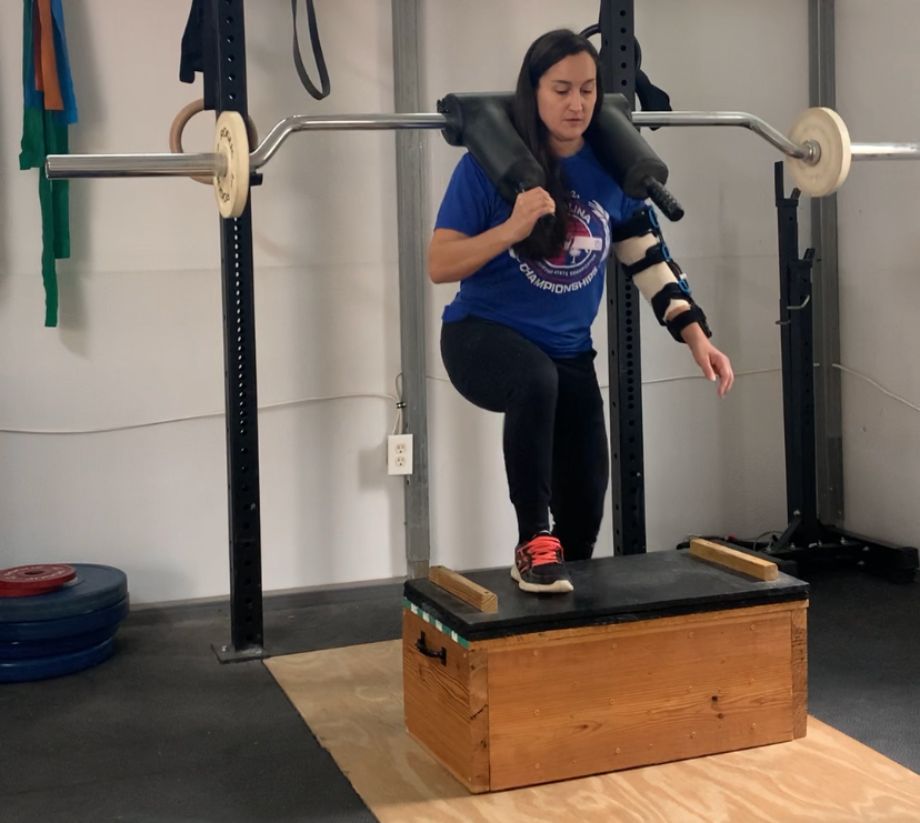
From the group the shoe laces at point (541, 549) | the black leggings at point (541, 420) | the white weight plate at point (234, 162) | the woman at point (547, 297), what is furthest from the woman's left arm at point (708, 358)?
the white weight plate at point (234, 162)

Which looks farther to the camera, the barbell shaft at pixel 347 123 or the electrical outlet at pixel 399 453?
the electrical outlet at pixel 399 453

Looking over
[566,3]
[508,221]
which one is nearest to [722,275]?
[566,3]

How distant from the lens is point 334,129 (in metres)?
2.61

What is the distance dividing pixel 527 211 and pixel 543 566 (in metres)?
0.74

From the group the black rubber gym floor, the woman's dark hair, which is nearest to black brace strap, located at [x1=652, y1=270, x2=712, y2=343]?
the woman's dark hair

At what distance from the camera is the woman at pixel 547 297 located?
8.01 ft

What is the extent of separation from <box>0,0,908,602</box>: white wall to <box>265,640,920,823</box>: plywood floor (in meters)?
1.24

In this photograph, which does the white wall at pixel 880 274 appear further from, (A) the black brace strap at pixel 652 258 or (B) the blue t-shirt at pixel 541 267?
(B) the blue t-shirt at pixel 541 267

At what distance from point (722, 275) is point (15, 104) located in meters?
2.46

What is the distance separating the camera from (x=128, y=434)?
3.67 metres

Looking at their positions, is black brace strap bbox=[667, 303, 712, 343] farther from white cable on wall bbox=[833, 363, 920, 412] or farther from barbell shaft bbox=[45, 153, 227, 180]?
white cable on wall bbox=[833, 363, 920, 412]

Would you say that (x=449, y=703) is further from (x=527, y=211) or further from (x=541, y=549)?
(x=527, y=211)

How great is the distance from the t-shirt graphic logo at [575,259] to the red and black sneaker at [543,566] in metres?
0.54

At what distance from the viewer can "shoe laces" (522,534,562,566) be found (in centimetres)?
249
